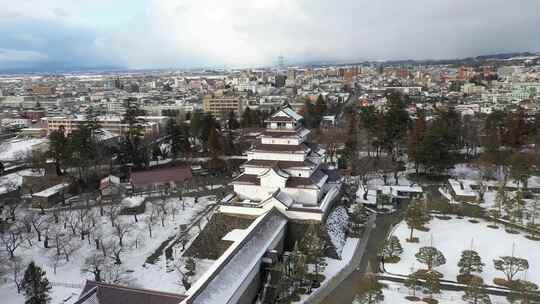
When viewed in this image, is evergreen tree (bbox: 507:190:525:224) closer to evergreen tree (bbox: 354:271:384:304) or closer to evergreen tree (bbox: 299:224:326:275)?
evergreen tree (bbox: 299:224:326:275)

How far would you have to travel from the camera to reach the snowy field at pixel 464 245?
19.4 metres

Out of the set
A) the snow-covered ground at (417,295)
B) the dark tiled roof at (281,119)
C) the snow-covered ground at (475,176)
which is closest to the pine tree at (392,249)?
the snow-covered ground at (417,295)

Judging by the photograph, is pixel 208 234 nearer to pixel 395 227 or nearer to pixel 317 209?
pixel 317 209

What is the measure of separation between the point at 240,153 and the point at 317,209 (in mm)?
21539

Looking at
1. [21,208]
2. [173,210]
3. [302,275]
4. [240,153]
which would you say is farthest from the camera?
[240,153]

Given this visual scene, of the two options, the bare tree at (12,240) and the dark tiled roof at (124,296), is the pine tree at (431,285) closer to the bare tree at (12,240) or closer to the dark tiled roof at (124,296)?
the dark tiled roof at (124,296)

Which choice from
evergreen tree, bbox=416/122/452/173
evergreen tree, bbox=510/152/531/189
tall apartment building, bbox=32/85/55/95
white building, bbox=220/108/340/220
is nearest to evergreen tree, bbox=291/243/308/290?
white building, bbox=220/108/340/220

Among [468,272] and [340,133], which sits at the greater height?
[340,133]

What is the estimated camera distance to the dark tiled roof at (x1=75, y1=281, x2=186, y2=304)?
13867 millimetres

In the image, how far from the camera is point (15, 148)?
5100 cm

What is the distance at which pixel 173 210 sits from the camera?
27125mm

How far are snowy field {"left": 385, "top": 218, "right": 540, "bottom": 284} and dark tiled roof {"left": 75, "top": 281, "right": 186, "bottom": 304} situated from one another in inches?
446

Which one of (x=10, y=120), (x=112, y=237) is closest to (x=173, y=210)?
(x=112, y=237)

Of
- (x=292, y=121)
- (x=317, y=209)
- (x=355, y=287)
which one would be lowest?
(x=355, y=287)
